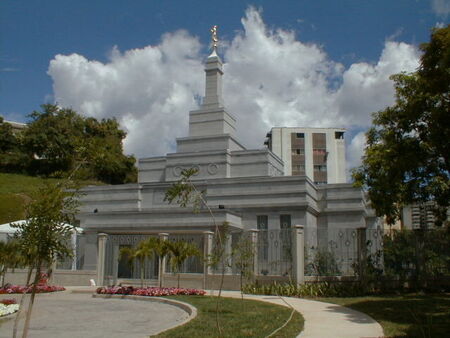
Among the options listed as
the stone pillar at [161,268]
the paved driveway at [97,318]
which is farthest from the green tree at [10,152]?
the paved driveway at [97,318]

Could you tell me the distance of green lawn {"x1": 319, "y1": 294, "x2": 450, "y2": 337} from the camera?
9.30 m

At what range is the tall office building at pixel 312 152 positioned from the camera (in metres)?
75.9

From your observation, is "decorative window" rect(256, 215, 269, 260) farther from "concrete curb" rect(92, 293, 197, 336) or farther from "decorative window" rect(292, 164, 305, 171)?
"decorative window" rect(292, 164, 305, 171)

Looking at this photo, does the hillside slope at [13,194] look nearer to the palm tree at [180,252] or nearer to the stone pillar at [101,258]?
the stone pillar at [101,258]

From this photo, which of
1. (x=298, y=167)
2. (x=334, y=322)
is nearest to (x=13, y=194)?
(x=334, y=322)

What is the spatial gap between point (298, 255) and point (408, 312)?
6834mm

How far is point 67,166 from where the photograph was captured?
173ft

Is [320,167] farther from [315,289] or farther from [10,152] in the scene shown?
[315,289]

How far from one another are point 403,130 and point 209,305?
865 cm

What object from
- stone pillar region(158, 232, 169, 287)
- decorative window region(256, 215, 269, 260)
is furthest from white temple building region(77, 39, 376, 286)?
decorative window region(256, 215, 269, 260)

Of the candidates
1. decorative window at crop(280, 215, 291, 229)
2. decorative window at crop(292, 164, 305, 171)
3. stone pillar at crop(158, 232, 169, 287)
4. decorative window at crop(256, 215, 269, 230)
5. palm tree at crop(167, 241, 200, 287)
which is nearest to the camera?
palm tree at crop(167, 241, 200, 287)

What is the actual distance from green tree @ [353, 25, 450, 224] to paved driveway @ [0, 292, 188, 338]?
823 centimetres

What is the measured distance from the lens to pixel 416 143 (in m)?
14.5

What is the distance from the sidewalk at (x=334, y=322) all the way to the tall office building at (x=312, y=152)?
6224 cm
